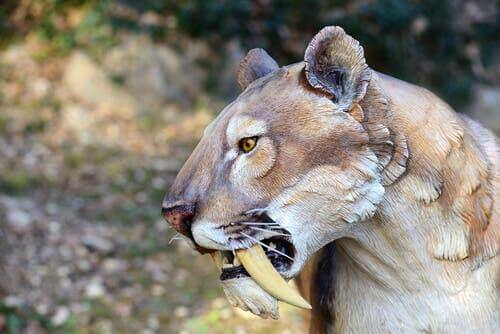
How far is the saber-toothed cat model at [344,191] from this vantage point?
1931 mm

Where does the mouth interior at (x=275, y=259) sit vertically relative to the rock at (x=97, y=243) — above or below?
above

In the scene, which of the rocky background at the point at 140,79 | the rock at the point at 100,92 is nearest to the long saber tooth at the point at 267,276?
the rocky background at the point at 140,79

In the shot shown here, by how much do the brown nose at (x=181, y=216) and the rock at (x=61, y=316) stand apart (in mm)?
2556

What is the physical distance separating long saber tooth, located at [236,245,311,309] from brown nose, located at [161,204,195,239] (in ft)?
0.51

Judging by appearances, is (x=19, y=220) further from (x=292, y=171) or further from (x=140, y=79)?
(x=292, y=171)

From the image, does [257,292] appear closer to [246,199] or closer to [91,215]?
[246,199]

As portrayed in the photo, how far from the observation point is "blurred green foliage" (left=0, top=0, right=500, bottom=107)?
670 cm

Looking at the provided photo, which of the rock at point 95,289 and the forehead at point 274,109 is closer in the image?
the forehead at point 274,109

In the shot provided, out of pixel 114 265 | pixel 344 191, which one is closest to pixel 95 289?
pixel 114 265

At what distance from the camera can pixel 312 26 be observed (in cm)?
Answer: 680

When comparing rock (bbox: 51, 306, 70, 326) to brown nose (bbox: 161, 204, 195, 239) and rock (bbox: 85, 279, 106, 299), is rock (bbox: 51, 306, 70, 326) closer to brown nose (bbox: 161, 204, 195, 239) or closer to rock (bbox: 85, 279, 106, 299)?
rock (bbox: 85, 279, 106, 299)

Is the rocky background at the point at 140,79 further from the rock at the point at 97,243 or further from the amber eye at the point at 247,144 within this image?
the amber eye at the point at 247,144

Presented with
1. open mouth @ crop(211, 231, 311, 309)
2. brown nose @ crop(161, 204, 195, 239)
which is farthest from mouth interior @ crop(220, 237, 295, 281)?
brown nose @ crop(161, 204, 195, 239)

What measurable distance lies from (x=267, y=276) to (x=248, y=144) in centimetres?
31
